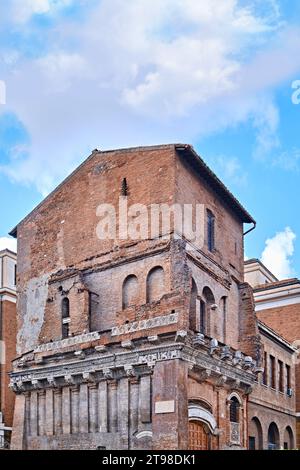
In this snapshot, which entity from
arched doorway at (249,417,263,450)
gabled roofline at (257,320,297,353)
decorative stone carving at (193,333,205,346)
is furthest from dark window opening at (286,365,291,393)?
decorative stone carving at (193,333,205,346)

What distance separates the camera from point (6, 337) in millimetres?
31109

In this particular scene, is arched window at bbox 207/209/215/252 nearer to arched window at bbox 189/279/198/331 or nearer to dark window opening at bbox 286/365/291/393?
arched window at bbox 189/279/198/331

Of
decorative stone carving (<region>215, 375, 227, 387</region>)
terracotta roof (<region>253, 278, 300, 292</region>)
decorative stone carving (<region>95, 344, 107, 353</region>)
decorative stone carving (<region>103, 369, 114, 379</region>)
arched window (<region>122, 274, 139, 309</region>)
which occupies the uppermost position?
terracotta roof (<region>253, 278, 300, 292</region>)

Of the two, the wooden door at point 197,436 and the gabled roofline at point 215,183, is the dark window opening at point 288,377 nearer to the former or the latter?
the gabled roofline at point 215,183

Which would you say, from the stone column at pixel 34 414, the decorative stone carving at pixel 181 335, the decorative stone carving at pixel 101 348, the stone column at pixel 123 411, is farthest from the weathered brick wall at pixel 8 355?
the decorative stone carving at pixel 181 335

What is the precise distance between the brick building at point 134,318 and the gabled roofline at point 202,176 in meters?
0.06

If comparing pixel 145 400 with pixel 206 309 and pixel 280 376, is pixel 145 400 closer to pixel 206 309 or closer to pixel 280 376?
pixel 206 309

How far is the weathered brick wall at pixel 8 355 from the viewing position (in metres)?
29.5

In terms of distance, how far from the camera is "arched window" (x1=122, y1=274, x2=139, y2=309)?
2234cm

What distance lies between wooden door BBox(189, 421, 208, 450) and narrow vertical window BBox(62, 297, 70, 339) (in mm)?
5447

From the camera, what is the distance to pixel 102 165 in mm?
24594
